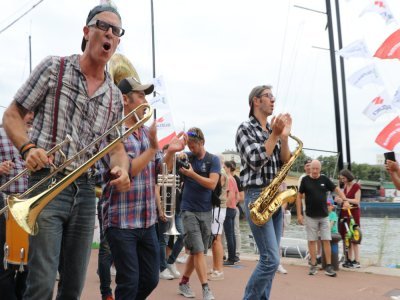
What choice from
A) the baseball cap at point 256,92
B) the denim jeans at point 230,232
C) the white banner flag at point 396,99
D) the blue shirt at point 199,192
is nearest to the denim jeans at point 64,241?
the baseball cap at point 256,92

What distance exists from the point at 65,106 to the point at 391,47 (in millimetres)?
7449

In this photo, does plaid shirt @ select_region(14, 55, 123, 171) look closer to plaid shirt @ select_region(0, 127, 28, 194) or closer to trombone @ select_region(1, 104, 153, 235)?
trombone @ select_region(1, 104, 153, 235)

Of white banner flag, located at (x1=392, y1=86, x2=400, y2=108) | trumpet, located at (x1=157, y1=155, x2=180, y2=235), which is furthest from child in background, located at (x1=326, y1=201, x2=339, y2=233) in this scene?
trumpet, located at (x1=157, y1=155, x2=180, y2=235)

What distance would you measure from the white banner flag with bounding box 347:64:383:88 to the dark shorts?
6.62 metres

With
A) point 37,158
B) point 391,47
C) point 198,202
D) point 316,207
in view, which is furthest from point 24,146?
point 391,47

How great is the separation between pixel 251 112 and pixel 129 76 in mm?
1281

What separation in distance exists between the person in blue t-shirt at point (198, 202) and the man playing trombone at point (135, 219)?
186cm

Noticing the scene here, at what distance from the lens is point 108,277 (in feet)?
16.5

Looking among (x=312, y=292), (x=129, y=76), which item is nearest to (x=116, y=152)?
(x=129, y=76)

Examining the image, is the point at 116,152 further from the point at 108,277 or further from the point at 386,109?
the point at 386,109

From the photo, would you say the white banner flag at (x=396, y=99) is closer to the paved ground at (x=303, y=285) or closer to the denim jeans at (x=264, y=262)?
the paved ground at (x=303, y=285)

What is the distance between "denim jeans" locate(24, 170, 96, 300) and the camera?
2.46m

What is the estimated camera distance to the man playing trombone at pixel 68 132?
8.12 feet

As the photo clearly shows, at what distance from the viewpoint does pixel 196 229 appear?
18.4 ft
